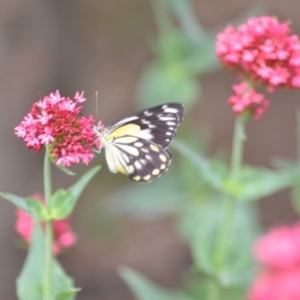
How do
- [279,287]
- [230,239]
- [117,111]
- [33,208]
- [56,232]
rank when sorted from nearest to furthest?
[33,208]
[56,232]
[279,287]
[230,239]
[117,111]

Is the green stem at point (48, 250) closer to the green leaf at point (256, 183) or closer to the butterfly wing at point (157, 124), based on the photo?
the butterfly wing at point (157, 124)

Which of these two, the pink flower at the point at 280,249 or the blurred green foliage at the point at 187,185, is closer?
the pink flower at the point at 280,249

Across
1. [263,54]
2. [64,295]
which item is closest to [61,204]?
[64,295]

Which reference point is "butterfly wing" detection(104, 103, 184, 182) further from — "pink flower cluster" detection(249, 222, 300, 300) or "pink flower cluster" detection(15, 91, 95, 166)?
"pink flower cluster" detection(249, 222, 300, 300)

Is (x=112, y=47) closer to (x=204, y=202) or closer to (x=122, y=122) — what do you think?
(x=204, y=202)

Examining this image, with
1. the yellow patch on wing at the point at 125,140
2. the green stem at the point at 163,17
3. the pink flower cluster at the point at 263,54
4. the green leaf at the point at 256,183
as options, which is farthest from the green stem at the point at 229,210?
the green stem at the point at 163,17

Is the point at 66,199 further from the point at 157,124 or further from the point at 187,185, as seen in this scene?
→ the point at 187,185
